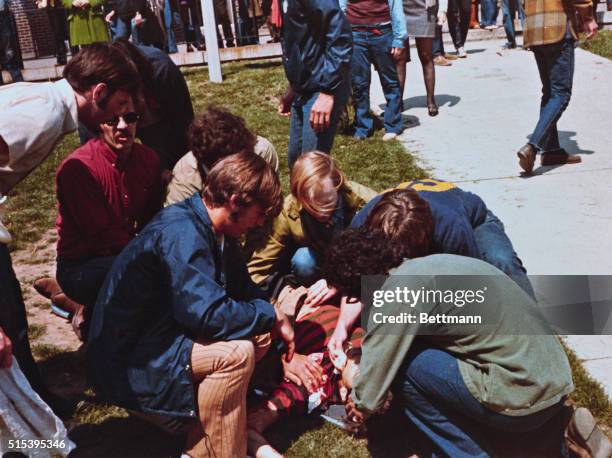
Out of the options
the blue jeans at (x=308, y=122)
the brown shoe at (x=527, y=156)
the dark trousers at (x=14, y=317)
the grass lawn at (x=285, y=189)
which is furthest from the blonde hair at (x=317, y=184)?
the brown shoe at (x=527, y=156)

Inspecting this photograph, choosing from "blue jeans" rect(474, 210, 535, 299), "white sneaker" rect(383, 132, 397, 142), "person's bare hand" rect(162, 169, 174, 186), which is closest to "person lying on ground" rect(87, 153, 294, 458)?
"person's bare hand" rect(162, 169, 174, 186)

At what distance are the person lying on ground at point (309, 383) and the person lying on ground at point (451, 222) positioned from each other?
0.58m

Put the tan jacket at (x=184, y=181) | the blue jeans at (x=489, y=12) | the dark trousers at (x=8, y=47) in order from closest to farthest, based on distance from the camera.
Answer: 1. the tan jacket at (x=184, y=181)
2. the dark trousers at (x=8, y=47)
3. the blue jeans at (x=489, y=12)

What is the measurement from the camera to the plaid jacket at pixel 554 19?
5766mm

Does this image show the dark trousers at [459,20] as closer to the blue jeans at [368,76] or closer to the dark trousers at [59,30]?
the blue jeans at [368,76]

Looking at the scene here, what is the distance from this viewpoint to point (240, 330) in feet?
9.93

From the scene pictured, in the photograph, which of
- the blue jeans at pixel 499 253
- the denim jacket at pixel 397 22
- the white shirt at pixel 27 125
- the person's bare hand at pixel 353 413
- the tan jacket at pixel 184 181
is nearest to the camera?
the white shirt at pixel 27 125

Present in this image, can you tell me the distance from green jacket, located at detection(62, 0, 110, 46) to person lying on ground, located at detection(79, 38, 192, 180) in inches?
234

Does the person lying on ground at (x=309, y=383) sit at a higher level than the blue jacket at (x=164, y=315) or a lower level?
lower

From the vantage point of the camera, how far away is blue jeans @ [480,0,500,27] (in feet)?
42.1

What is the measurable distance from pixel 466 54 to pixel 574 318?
309 inches

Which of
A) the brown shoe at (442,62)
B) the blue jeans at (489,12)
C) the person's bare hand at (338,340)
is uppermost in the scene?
the blue jeans at (489,12)

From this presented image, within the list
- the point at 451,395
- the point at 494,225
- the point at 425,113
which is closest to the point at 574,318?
the point at 494,225

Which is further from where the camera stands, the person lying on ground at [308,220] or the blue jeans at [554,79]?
the blue jeans at [554,79]
